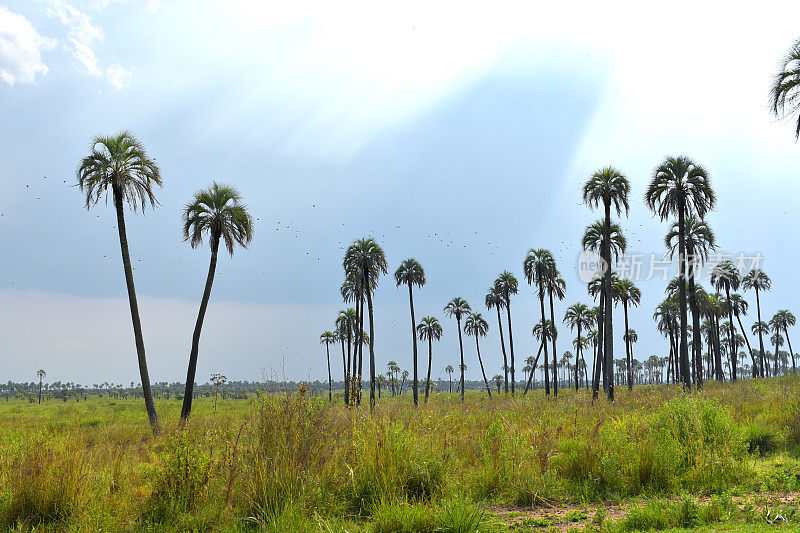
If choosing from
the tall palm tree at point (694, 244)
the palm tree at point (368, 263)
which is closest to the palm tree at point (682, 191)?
the tall palm tree at point (694, 244)

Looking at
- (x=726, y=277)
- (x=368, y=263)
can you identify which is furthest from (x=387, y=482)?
(x=726, y=277)

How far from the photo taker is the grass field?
203 inches

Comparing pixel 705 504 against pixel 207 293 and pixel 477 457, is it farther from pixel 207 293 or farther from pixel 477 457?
pixel 207 293

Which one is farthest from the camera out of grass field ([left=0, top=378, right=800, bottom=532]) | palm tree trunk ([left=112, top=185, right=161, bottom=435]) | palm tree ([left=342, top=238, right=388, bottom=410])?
palm tree ([left=342, top=238, right=388, bottom=410])

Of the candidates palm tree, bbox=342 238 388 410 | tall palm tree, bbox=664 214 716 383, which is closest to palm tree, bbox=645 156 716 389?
tall palm tree, bbox=664 214 716 383

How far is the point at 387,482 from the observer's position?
5.93 meters

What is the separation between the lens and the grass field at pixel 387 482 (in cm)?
514

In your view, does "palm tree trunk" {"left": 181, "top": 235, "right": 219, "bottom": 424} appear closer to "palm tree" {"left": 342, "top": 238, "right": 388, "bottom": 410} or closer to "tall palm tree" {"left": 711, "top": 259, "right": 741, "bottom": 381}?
"palm tree" {"left": 342, "top": 238, "right": 388, "bottom": 410}

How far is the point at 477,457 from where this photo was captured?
28.0 ft

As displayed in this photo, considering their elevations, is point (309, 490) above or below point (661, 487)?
above

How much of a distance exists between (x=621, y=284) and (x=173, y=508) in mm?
43174

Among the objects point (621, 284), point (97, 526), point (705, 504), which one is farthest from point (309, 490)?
point (621, 284)

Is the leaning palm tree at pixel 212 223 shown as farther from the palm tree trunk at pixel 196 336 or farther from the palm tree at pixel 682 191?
the palm tree at pixel 682 191

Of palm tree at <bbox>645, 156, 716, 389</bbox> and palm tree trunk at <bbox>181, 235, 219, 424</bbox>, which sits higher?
palm tree at <bbox>645, 156, 716, 389</bbox>
